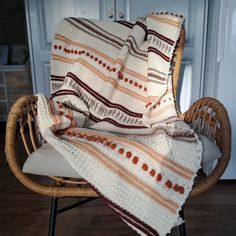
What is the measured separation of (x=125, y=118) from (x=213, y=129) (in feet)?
1.05

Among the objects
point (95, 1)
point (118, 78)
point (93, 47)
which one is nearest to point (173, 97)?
point (118, 78)

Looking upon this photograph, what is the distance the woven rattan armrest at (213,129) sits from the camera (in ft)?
2.46

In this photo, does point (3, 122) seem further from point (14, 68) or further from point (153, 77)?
point (153, 77)

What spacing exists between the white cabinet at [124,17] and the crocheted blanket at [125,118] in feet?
1.28

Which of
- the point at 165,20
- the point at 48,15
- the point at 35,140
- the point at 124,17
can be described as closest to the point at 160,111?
the point at 165,20

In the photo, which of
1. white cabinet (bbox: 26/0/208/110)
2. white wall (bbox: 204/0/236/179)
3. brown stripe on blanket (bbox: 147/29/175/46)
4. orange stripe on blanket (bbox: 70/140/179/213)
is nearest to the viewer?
orange stripe on blanket (bbox: 70/140/179/213)

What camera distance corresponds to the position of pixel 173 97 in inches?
40.7

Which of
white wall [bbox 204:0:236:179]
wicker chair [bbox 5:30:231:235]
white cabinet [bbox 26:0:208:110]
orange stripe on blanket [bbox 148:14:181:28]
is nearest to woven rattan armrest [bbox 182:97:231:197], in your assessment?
wicker chair [bbox 5:30:231:235]

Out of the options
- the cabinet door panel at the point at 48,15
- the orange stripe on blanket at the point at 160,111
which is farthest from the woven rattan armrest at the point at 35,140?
the cabinet door panel at the point at 48,15

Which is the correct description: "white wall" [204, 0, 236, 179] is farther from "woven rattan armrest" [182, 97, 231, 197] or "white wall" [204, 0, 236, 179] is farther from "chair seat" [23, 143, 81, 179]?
"chair seat" [23, 143, 81, 179]

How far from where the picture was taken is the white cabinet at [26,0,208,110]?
1.43 m

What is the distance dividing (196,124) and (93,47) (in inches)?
19.5

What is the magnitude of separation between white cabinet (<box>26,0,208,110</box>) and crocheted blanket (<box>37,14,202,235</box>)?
390mm

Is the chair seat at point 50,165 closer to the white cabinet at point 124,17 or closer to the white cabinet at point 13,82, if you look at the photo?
the white cabinet at point 124,17
